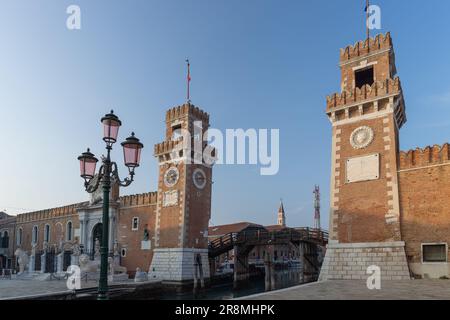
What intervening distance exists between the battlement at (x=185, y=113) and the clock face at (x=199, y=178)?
4798 millimetres

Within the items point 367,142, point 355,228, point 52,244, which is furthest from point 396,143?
point 52,244

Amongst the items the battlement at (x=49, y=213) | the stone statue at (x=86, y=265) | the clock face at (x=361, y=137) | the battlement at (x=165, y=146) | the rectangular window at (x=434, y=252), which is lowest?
the stone statue at (x=86, y=265)

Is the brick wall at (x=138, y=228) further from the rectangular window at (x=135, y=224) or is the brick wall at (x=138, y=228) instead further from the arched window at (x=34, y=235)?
the arched window at (x=34, y=235)

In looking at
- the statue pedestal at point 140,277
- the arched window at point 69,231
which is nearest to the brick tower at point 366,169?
the statue pedestal at point 140,277

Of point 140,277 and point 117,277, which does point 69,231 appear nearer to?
point 117,277

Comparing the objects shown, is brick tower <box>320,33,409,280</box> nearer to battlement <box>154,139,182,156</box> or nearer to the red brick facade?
the red brick facade

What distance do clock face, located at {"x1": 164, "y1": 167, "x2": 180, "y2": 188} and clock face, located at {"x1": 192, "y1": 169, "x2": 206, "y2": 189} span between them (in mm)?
1393

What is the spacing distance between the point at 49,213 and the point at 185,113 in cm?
2400

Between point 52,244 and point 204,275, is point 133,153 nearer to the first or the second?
point 204,275

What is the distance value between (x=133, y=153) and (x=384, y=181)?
14.8 metres

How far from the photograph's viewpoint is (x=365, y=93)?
21578 mm

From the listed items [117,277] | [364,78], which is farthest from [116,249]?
[364,78]

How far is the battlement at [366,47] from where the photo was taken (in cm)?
2219

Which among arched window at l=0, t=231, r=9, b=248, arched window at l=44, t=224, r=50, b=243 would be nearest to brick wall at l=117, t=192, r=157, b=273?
arched window at l=44, t=224, r=50, b=243
